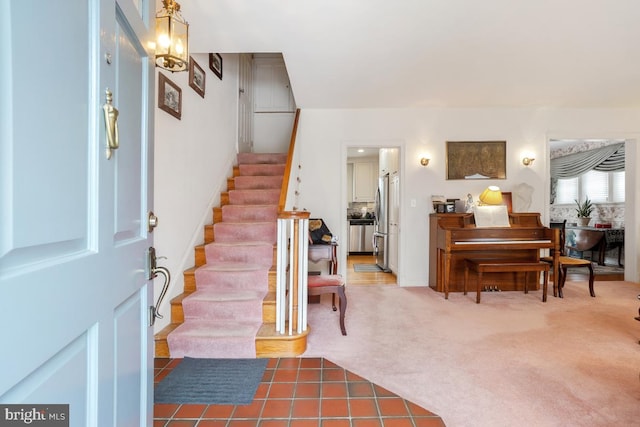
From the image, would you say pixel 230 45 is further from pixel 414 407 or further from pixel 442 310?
pixel 442 310

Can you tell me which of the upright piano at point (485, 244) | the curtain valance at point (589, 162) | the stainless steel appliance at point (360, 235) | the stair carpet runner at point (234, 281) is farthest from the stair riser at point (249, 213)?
the curtain valance at point (589, 162)

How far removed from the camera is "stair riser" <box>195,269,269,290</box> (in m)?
2.92

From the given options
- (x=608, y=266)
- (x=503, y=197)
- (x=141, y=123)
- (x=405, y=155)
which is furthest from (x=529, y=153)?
(x=141, y=123)

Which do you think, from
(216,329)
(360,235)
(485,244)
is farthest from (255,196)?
(360,235)

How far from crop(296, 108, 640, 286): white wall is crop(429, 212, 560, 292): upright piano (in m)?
0.38

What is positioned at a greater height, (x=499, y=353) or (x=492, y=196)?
(x=492, y=196)

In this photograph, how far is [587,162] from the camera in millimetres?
6898

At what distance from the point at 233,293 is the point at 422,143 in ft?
11.3

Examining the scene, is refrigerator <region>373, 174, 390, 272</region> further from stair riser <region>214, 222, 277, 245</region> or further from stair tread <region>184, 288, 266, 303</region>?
stair tread <region>184, 288, 266, 303</region>

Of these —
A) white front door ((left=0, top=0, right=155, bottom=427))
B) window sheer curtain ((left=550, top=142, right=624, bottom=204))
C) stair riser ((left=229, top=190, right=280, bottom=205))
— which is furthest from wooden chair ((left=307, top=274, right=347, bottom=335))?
window sheer curtain ((left=550, top=142, right=624, bottom=204))

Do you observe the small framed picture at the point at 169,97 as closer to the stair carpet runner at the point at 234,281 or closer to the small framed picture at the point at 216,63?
the small framed picture at the point at 216,63

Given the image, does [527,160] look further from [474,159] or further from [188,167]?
[188,167]

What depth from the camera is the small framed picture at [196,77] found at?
3.13m

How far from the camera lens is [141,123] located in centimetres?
106
